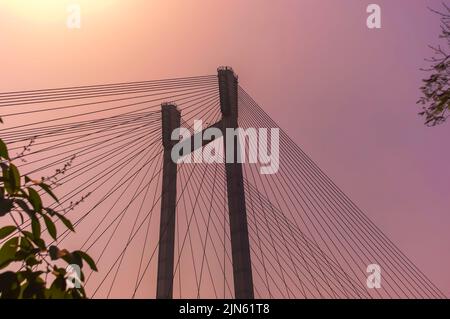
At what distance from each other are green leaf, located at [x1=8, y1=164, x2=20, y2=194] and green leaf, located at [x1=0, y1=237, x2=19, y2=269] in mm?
277

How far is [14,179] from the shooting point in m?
2.37

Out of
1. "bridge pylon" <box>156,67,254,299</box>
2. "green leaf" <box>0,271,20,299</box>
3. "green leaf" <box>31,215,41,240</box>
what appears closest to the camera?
"green leaf" <box>0,271,20,299</box>

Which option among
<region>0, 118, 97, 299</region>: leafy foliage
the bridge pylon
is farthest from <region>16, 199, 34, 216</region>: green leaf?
the bridge pylon

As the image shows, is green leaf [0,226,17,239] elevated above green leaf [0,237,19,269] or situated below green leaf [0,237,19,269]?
above

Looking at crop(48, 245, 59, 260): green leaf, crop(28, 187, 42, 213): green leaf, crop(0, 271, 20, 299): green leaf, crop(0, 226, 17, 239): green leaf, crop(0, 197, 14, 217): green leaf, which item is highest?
crop(28, 187, 42, 213): green leaf

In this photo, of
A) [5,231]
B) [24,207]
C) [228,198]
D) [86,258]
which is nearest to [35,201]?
[24,207]

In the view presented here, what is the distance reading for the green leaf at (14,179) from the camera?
2352mm

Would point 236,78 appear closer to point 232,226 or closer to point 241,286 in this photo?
point 232,226

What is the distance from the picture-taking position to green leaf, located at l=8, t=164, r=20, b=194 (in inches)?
92.6

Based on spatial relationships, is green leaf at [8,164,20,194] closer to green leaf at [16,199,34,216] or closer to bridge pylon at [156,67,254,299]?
green leaf at [16,199,34,216]

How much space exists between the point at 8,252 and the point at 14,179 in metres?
0.41
